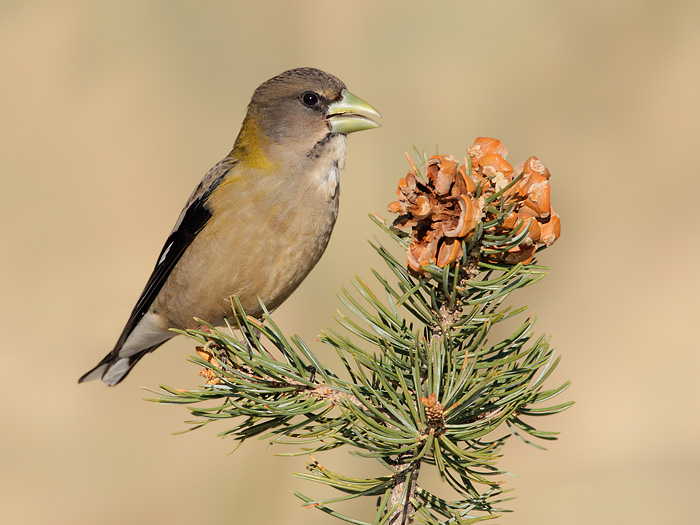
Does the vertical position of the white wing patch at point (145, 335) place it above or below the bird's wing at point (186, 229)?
below

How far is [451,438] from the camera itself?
4.34 ft

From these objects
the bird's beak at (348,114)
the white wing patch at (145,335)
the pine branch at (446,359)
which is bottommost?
the pine branch at (446,359)

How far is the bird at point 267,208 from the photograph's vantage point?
99.6 inches

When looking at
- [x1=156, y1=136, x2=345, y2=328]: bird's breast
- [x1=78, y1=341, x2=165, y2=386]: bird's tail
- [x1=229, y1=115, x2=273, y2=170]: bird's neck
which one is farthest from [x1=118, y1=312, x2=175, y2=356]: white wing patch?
[x1=229, y1=115, x2=273, y2=170]: bird's neck

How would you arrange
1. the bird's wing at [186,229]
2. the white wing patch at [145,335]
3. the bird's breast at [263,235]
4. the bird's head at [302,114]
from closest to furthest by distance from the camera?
the bird's breast at [263,235]
the bird's head at [302,114]
the bird's wing at [186,229]
the white wing patch at [145,335]

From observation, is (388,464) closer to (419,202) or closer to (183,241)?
(419,202)

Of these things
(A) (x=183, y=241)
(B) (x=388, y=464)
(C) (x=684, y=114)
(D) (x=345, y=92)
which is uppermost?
(C) (x=684, y=114)

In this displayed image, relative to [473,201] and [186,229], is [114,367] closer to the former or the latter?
[186,229]

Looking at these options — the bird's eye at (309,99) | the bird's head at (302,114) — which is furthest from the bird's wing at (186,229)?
the bird's eye at (309,99)

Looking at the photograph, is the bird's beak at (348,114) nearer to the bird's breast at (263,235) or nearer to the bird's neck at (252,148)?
the bird's breast at (263,235)

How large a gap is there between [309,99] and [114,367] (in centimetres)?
182

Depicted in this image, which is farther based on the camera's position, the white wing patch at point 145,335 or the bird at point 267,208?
the white wing patch at point 145,335

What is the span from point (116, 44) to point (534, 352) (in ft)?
12.7

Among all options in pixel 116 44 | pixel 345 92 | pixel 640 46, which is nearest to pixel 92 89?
pixel 116 44
